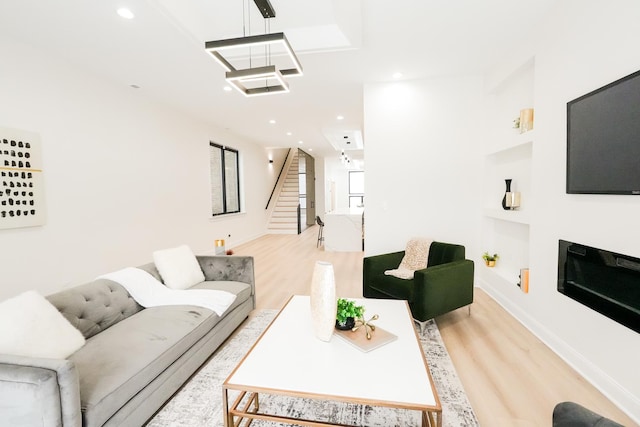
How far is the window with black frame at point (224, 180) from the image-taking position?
278 inches

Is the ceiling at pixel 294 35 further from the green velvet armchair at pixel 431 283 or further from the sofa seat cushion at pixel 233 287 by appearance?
the sofa seat cushion at pixel 233 287

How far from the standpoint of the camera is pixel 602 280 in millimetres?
1967

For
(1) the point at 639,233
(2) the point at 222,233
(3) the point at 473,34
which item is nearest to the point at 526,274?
(1) the point at 639,233

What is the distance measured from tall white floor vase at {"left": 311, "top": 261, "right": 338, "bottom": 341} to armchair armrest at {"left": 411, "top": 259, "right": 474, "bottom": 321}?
1243 millimetres

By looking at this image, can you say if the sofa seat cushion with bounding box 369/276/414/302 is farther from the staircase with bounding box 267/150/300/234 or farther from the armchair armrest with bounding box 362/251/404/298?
the staircase with bounding box 267/150/300/234

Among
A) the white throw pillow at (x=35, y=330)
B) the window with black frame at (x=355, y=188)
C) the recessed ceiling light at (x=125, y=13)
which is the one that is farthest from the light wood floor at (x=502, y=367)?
the window with black frame at (x=355, y=188)

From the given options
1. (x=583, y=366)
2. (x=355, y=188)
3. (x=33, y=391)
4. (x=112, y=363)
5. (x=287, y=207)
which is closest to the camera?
(x=33, y=391)

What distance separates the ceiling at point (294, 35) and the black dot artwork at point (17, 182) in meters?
1.08

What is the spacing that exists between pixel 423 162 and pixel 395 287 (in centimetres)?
195

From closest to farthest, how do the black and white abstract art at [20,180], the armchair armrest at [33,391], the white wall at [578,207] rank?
the armchair armrest at [33,391]
the white wall at [578,207]
the black and white abstract art at [20,180]

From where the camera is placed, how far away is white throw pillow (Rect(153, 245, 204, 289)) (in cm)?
274

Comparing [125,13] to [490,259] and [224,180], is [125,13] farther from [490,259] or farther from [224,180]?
[224,180]

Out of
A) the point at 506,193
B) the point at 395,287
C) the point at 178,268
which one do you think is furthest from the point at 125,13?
the point at 506,193

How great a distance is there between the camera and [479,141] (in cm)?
393
